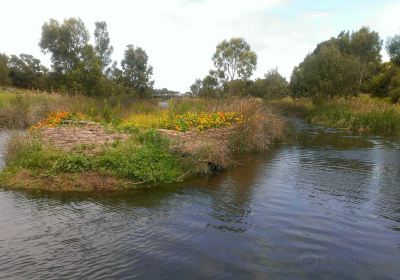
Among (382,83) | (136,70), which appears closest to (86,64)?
(136,70)

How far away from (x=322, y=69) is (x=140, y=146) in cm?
2952

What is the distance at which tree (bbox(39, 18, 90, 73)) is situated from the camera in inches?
1334

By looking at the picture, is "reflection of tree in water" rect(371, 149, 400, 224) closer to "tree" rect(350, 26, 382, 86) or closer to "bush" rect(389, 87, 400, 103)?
"bush" rect(389, 87, 400, 103)

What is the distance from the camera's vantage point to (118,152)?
9.70 meters

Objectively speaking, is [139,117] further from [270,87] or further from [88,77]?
[270,87]

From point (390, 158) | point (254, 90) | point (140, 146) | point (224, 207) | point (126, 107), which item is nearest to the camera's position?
point (224, 207)

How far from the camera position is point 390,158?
1491 centimetres

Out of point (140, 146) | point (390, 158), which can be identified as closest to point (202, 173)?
point (140, 146)

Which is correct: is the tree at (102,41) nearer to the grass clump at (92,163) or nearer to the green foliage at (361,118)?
the green foliage at (361,118)

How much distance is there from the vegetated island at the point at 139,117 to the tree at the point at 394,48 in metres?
0.12

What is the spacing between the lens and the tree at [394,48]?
45.1 metres

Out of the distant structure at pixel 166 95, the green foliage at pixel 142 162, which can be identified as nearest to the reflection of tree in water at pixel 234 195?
the green foliage at pixel 142 162

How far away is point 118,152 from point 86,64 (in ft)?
86.9

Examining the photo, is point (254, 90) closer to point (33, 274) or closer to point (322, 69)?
point (322, 69)
